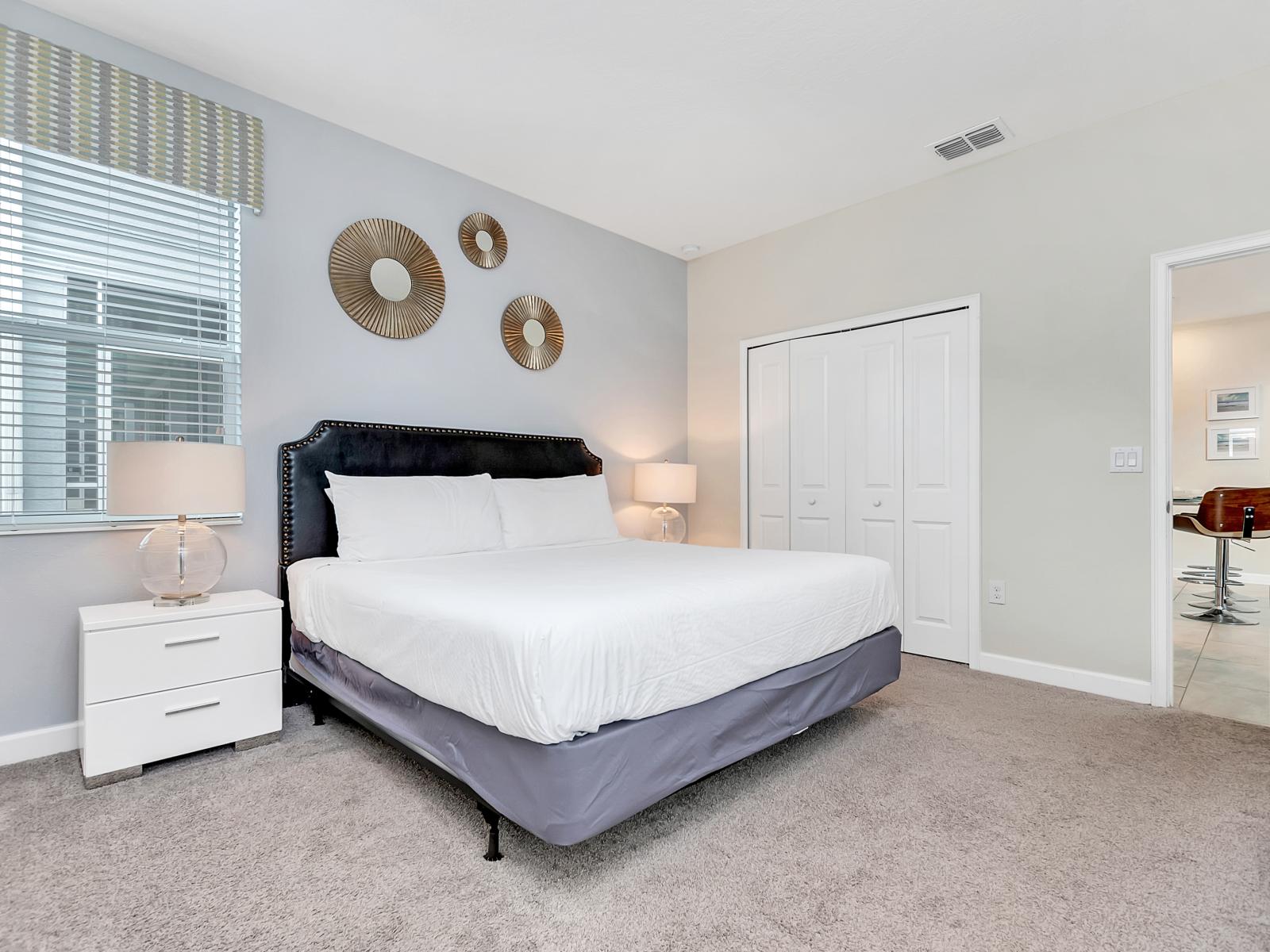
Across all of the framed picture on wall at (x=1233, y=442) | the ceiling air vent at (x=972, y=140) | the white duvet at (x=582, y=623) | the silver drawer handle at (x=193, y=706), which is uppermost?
the ceiling air vent at (x=972, y=140)

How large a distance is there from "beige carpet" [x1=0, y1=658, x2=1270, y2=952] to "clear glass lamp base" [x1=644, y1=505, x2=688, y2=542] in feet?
7.25

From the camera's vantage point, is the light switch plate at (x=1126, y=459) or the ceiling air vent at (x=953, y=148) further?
the ceiling air vent at (x=953, y=148)

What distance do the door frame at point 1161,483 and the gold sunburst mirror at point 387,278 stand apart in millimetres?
3431

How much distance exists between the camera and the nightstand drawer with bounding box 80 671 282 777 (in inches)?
81.4

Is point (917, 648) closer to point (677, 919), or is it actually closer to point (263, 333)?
point (677, 919)

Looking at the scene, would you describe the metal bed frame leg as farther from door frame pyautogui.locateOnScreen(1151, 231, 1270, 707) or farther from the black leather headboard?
door frame pyautogui.locateOnScreen(1151, 231, 1270, 707)

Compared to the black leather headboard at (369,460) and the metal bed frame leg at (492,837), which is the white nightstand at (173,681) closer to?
the black leather headboard at (369,460)

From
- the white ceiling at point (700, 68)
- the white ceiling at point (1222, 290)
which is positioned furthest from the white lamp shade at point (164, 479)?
the white ceiling at point (1222, 290)

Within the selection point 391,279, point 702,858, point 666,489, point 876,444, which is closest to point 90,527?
point 391,279

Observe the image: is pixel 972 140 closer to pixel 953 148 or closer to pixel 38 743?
pixel 953 148

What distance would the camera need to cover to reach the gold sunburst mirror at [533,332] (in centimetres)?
382

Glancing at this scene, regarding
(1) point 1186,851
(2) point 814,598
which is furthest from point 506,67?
→ (1) point 1186,851

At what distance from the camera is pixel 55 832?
1800 mm

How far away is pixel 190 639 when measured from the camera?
2.23 metres
